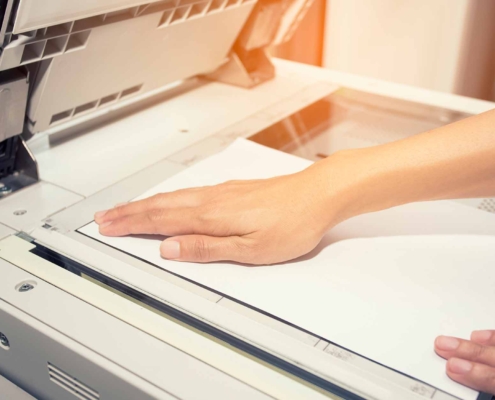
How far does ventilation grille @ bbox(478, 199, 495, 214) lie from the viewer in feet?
3.37

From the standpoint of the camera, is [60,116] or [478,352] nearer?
[478,352]

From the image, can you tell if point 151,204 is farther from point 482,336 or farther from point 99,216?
point 482,336

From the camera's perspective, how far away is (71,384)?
0.68 meters

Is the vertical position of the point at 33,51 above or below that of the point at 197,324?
above

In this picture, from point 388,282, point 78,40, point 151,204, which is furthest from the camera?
point 78,40

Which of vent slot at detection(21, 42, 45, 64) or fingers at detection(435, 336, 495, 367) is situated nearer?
fingers at detection(435, 336, 495, 367)

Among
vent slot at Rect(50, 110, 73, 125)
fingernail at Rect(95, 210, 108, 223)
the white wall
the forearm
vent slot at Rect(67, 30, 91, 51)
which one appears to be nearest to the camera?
the forearm

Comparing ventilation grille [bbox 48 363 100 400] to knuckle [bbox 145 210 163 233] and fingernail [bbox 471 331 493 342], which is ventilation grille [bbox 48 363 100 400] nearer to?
knuckle [bbox 145 210 163 233]

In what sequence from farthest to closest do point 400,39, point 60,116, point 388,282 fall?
1. point 400,39
2. point 60,116
3. point 388,282

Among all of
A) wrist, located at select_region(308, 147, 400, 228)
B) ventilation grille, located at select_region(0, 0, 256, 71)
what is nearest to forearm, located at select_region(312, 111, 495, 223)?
wrist, located at select_region(308, 147, 400, 228)

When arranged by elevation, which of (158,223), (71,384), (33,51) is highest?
(33,51)

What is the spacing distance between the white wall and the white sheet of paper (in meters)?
1.19

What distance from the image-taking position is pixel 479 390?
59 centimetres

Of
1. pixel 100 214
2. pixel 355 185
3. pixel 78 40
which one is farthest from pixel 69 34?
pixel 355 185
